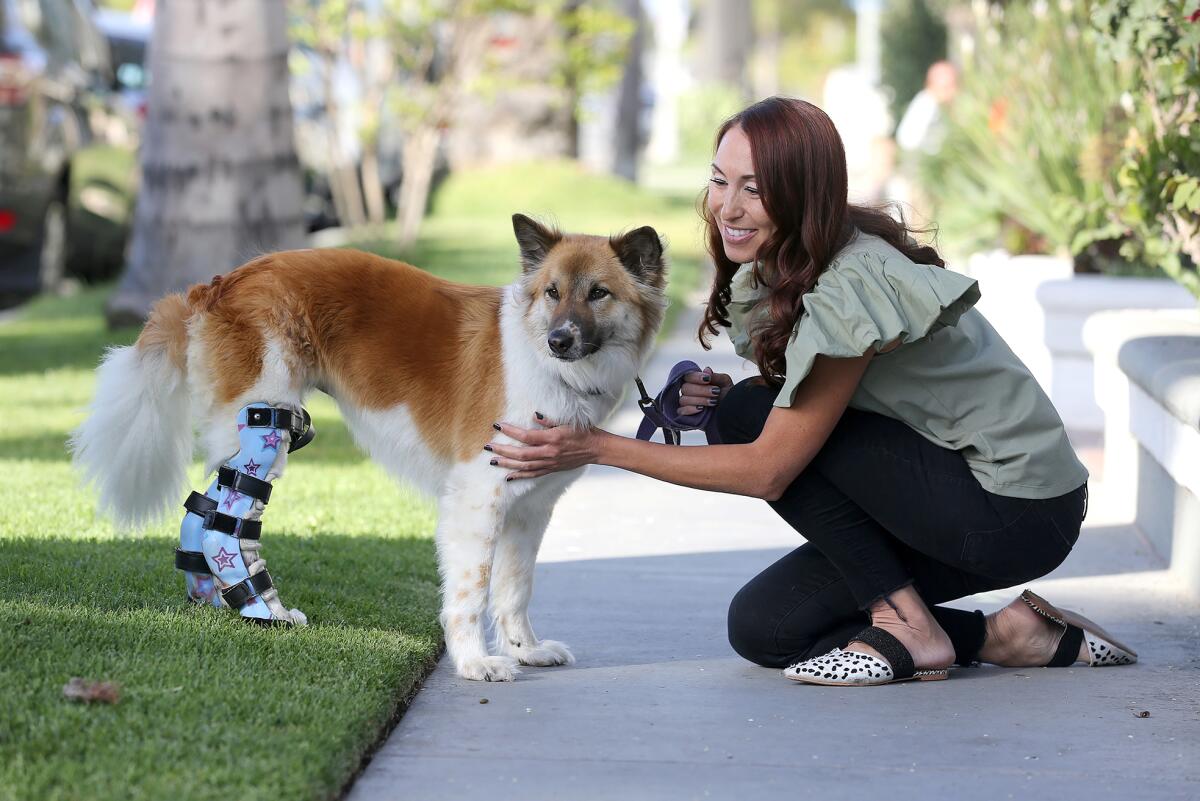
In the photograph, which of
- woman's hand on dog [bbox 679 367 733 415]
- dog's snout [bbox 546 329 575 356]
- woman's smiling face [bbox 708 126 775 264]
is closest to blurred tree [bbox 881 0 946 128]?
woman's hand on dog [bbox 679 367 733 415]

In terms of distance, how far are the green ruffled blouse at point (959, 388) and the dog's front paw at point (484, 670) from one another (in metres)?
1.10

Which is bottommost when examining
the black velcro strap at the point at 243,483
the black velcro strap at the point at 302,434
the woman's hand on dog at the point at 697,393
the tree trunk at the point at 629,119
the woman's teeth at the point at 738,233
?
the tree trunk at the point at 629,119

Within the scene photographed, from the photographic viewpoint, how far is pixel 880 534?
4.17 metres

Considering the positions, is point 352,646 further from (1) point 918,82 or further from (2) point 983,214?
(1) point 918,82

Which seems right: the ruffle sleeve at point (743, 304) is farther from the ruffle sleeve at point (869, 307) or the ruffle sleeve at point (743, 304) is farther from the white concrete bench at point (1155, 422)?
the white concrete bench at point (1155, 422)

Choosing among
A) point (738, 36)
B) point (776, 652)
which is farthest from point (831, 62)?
point (776, 652)

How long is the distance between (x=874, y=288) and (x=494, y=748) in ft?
4.98

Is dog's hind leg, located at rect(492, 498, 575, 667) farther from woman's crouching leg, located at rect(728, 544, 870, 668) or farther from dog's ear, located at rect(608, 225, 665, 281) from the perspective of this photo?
dog's ear, located at rect(608, 225, 665, 281)

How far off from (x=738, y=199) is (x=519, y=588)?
1370 mm

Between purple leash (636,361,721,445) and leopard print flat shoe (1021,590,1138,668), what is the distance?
107cm

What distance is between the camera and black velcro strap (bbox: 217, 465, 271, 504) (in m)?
4.27

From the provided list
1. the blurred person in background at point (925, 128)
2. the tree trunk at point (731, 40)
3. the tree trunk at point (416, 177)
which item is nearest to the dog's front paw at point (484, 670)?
the blurred person in background at point (925, 128)

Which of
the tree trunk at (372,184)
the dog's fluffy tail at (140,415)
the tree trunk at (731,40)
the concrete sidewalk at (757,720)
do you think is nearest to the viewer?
the concrete sidewalk at (757,720)

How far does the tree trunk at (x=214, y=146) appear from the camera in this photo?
9.77 meters
